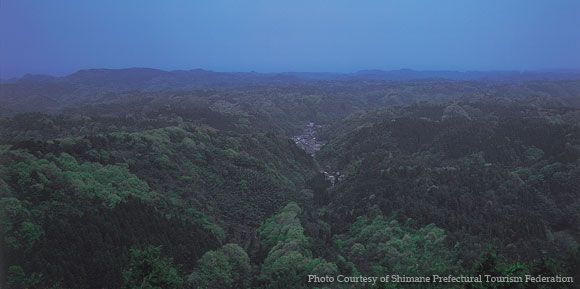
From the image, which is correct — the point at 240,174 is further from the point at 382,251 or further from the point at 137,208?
the point at 382,251

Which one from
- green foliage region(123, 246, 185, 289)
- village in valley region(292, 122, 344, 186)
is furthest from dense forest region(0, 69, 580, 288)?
village in valley region(292, 122, 344, 186)

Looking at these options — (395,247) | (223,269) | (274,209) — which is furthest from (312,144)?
(223,269)

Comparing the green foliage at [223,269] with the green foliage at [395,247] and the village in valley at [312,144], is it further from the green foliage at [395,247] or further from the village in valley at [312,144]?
the village in valley at [312,144]

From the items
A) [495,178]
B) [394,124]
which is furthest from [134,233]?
[394,124]

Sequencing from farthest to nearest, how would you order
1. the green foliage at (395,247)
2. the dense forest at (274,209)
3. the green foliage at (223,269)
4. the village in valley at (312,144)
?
the village in valley at (312,144) → the green foliage at (395,247) → the green foliage at (223,269) → the dense forest at (274,209)

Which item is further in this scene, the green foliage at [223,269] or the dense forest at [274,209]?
the green foliage at [223,269]

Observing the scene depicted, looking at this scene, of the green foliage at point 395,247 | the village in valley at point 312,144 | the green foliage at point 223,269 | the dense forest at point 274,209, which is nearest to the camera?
the dense forest at point 274,209

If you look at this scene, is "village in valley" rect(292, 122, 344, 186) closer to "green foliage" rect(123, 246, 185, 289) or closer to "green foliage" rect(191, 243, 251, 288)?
"green foliage" rect(191, 243, 251, 288)

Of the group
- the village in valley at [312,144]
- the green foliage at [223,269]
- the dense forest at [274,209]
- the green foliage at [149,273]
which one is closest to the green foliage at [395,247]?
the dense forest at [274,209]
